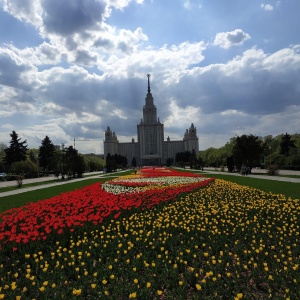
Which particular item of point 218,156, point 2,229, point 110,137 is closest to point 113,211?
point 2,229

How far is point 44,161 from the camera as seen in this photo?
232ft

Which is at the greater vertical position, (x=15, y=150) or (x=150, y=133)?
(x=150, y=133)

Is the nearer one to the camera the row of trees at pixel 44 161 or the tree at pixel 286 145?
the row of trees at pixel 44 161

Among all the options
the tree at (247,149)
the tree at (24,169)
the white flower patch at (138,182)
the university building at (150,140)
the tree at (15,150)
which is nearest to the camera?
the white flower patch at (138,182)

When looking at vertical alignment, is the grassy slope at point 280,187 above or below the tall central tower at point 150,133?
below

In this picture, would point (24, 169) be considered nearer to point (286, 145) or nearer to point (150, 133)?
point (286, 145)

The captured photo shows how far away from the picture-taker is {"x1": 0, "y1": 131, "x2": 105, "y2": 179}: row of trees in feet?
142

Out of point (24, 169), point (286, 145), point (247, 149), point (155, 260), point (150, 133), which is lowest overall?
point (155, 260)

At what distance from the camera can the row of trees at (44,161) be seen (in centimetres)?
4330

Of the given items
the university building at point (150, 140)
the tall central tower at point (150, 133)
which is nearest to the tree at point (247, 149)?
the university building at point (150, 140)

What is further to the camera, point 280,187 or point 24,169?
A: point 24,169

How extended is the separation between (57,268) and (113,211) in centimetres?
416

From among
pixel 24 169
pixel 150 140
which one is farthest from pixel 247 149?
pixel 150 140

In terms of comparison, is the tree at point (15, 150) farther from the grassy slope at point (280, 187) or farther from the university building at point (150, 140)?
the university building at point (150, 140)
